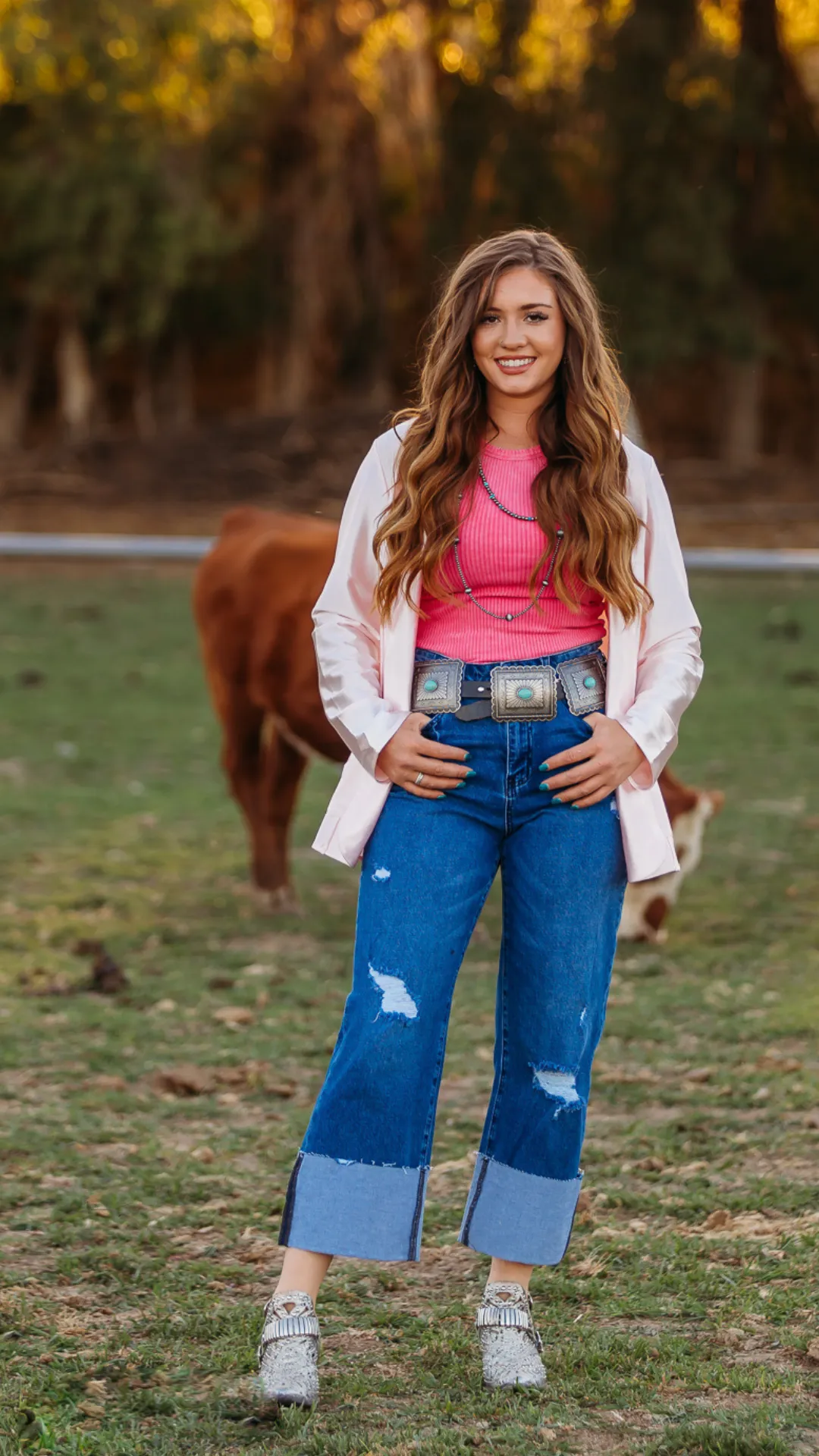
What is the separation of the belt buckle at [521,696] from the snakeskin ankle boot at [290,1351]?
3.08ft

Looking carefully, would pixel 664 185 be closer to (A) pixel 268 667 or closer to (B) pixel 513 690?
(A) pixel 268 667

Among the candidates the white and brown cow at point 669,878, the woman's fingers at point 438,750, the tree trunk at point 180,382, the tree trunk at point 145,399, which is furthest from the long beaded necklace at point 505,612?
the tree trunk at point 180,382

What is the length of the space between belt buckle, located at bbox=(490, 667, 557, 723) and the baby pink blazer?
13cm

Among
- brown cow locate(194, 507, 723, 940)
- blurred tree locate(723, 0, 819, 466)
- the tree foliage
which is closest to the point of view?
brown cow locate(194, 507, 723, 940)

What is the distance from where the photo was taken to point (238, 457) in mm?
20594

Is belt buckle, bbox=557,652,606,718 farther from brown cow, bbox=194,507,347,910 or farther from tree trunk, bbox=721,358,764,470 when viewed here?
tree trunk, bbox=721,358,764,470

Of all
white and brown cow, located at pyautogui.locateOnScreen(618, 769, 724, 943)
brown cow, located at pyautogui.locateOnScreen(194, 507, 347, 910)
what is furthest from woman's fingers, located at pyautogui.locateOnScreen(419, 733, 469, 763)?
brown cow, located at pyautogui.locateOnScreen(194, 507, 347, 910)

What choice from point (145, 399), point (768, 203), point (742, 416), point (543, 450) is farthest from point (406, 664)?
Result: point (145, 399)

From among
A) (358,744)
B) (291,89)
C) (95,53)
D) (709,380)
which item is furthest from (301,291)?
(358,744)

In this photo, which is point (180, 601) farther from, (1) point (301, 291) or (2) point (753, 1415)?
(2) point (753, 1415)

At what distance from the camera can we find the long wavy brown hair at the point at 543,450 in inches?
104

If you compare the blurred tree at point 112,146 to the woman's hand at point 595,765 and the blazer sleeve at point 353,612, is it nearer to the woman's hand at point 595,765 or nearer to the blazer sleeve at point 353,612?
the blazer sleeve at point 353,612

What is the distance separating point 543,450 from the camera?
273 centimetres

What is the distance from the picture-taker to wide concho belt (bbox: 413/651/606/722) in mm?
2596
